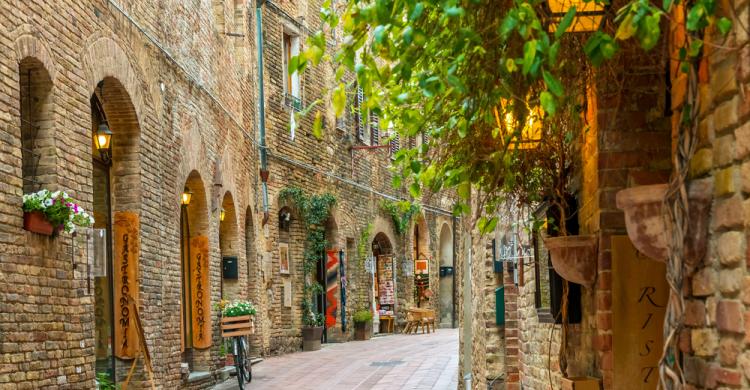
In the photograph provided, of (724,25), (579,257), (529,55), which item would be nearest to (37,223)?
(579,257)

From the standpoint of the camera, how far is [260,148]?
763 inches

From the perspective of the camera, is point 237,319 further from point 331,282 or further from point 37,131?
point 331,282

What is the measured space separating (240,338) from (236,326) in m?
0.17

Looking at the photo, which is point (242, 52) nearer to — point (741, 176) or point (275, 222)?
point (275, 222)

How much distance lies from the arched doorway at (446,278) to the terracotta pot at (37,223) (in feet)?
77.9

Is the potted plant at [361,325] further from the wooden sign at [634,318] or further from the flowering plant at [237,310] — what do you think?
the wooden sign at [634,318]

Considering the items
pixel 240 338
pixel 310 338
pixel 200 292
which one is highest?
pixel 200 292

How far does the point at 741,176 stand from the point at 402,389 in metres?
10.9

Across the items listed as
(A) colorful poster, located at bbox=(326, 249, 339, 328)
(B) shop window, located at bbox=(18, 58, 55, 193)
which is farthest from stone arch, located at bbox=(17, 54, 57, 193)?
(A) colorful poster, located at bbox=(326, 249, 339, 328)

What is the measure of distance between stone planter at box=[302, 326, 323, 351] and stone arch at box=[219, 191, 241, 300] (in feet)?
13.9

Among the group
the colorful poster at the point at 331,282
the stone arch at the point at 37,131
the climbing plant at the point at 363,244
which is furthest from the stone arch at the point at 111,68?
the climbing plant at the point at 363,244

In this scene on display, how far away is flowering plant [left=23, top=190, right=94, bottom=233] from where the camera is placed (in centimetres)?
809

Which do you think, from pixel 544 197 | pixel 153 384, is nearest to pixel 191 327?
pixel 153 384

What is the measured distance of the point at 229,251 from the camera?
16.8 m
